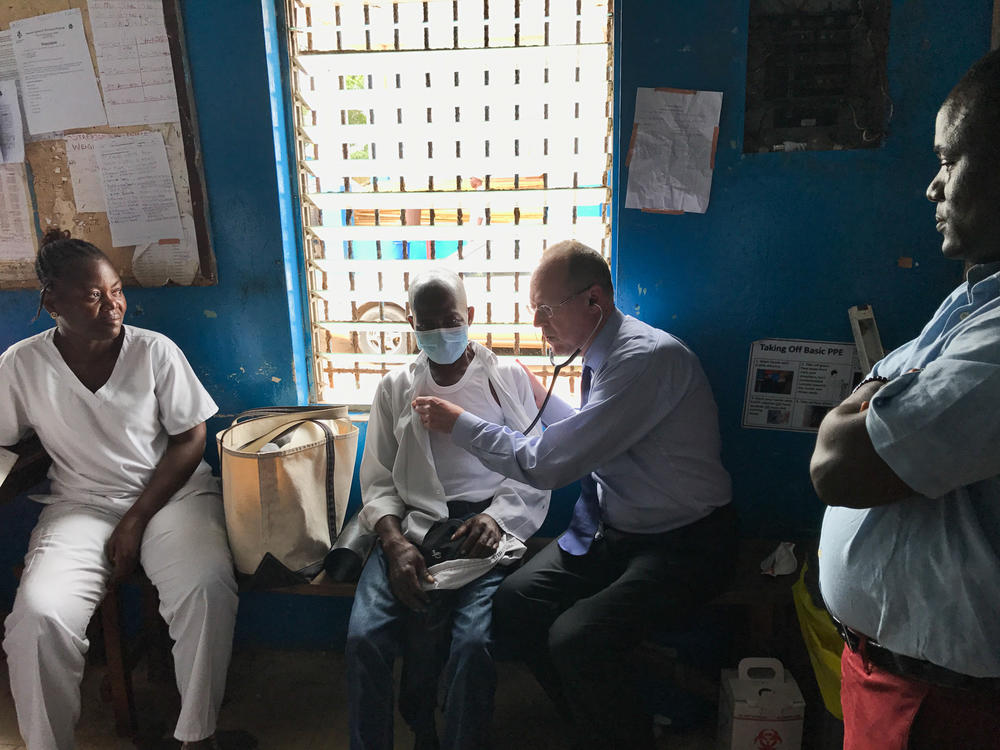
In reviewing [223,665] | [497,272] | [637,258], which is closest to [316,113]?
[497,272]

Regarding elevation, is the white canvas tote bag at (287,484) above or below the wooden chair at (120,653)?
above

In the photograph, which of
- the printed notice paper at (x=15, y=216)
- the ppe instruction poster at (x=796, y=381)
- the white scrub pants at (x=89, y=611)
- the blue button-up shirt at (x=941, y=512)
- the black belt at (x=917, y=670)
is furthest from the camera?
the printed notice paper at (x=15, y=216)

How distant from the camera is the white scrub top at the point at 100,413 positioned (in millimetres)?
2406

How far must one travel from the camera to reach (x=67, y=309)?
A: 2.34 metres

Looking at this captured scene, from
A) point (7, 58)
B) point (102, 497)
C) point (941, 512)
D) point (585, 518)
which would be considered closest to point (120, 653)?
point (102, 497)

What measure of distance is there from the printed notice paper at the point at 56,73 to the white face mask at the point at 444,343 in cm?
159

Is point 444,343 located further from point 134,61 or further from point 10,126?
point 10,126

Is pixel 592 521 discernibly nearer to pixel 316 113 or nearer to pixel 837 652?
pixel 837 652

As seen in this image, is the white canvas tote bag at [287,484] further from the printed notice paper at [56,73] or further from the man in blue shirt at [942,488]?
the man in blue shirt at [942,488]

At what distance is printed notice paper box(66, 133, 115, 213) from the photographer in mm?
2588

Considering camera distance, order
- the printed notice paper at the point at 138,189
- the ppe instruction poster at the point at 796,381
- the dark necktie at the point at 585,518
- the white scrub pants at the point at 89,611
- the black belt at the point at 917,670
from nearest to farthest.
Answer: the black belt at the point at 917,670, the white scrub pants at the point at 89,611, the dark necktie at the point at 585,518, the ppe instruction poster at the point at 796,381, the printed notice paper at the point at 138,189

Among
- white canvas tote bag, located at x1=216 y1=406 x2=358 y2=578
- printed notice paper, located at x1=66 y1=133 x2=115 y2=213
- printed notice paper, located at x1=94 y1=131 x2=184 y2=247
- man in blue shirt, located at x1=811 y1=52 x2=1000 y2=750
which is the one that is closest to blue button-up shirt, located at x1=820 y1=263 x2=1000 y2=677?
man in blue shirt, located at x1=811 y1=52 x2=1000 y2=750

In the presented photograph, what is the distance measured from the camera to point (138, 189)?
259 centimetres

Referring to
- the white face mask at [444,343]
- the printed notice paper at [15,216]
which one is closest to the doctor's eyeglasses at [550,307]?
the white face mask at [444,343]
